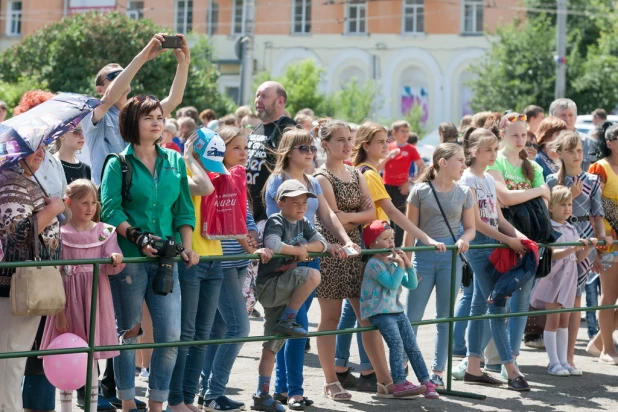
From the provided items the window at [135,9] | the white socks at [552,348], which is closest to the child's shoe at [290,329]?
the white socks at [552,348]

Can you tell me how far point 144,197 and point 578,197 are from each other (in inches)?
176

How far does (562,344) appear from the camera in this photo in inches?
366

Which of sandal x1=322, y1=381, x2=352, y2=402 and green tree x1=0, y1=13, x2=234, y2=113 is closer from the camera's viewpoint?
sandal x1=322, y1=381, x2=352, y2=402

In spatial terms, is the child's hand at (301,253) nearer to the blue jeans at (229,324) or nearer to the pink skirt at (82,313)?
the blue jeans at (229,324)

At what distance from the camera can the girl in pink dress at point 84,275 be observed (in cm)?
630

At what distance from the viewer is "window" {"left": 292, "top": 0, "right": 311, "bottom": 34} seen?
49.8m

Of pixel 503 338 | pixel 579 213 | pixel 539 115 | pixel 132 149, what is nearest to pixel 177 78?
pixel 132 149

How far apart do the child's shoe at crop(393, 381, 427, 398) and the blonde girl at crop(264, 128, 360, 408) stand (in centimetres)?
64

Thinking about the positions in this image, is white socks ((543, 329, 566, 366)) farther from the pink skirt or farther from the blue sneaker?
the pink skirt

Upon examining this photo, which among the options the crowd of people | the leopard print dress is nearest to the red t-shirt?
the crowd of people

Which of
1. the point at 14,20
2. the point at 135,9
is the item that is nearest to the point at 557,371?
the point at 135,9

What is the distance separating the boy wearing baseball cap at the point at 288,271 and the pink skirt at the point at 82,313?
3.92 ft

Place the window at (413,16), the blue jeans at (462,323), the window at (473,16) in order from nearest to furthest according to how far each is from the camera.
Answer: the blue jeans at (462,323), the window at (473,16), the window at (413,16)

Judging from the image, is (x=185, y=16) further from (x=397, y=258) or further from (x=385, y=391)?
(x=397, y=258)
